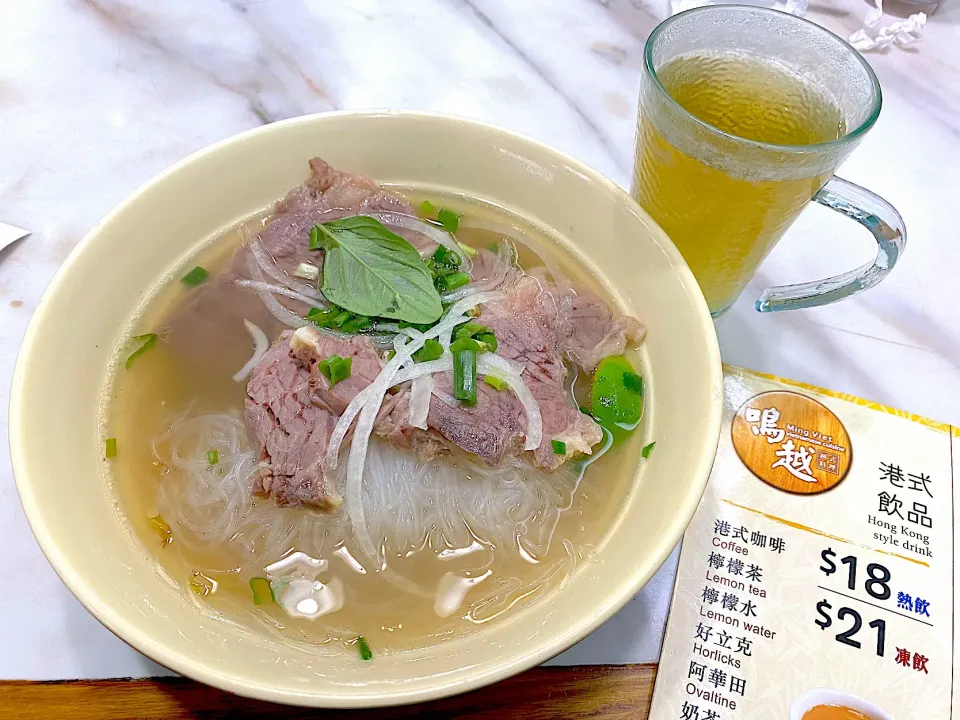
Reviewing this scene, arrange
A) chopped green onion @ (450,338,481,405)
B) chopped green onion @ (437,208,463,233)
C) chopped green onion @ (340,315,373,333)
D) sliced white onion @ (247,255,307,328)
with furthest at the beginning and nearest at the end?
chopped green onion @ (437,208,463,233) → sliced white onion @ (247,255,307,328) → chopped green onion @ (340,315,373,333) → chopped green onion @ (450,338,481,405)

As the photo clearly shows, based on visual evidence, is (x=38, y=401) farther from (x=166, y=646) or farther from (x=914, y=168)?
(x=914, y=168)

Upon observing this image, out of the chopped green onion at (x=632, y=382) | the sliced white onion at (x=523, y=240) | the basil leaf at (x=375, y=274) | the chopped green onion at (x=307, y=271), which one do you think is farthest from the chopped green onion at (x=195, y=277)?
the chopped green onion at (x=632, y=382)

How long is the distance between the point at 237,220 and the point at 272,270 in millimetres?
177

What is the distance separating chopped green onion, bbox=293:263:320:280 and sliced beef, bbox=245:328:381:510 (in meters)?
0.25

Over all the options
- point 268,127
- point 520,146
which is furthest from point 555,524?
point 268,127

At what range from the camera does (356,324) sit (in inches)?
59.7

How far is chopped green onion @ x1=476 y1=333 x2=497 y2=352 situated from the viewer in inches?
58.4

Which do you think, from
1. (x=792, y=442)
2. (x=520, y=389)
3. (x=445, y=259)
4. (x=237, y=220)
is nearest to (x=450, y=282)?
(x=445, y=259)

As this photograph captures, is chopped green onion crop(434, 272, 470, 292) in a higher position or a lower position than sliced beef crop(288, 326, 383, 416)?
higher

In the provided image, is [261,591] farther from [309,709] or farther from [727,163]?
[727,163]

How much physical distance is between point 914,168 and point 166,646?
275 centimetres

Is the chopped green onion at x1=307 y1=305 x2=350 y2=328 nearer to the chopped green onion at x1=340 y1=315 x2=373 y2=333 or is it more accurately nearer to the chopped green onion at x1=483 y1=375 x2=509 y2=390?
the chopped green onion at x1=340 y1=315 x2=373 y2=333

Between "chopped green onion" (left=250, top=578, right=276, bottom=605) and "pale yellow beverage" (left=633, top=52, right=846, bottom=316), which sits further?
"pale yellow beverage" (left=633, top=52, right=846, bottom=316)

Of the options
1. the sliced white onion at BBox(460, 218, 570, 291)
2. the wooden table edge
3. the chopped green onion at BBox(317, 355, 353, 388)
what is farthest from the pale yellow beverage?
the wooden table edge
